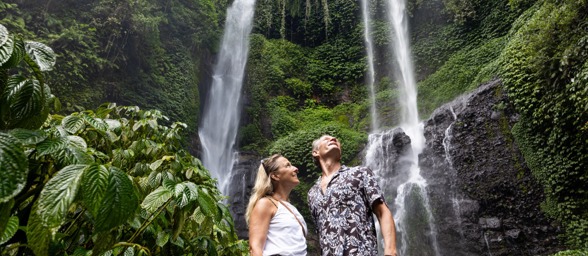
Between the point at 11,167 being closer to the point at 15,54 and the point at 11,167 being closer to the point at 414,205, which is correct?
the point at 15,54

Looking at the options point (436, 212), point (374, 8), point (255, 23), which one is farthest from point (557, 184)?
point (255, 23)

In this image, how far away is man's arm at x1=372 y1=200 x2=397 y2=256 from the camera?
6.34ft

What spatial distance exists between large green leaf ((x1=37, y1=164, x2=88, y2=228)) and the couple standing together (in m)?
1.39

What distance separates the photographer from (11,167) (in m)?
0.61

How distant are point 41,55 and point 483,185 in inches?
363

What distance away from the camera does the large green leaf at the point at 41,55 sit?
879 millimetres

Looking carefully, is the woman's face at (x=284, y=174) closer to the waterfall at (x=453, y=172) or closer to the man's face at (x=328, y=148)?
the man's face at (x=328, y=148)

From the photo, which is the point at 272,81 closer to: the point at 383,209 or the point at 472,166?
the point at 472,166

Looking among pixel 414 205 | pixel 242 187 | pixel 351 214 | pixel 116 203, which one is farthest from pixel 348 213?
pixel 242 187

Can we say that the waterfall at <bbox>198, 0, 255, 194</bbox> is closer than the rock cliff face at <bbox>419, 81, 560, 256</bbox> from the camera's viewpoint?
No

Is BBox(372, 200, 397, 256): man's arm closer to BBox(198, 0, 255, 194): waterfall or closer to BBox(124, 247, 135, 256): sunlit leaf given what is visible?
BBox(124, 247, 135, 256): sunlit leaf

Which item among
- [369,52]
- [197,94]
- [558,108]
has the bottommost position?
[558,108]

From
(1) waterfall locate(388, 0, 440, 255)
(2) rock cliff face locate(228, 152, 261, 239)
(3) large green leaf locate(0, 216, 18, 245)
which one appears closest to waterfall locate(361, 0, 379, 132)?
(1) waterfall locate(388, 0, 440, 255)

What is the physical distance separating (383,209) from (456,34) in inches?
567
